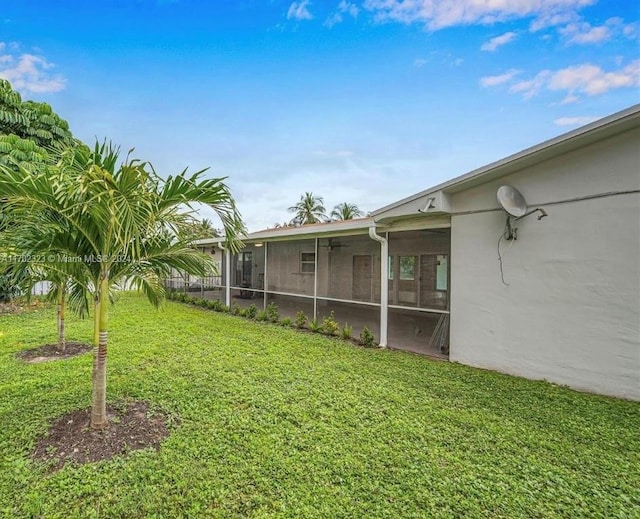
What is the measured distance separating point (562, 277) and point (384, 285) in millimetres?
3250

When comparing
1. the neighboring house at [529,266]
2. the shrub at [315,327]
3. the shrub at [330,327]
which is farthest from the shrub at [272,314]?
the neighboring house at [529,266]

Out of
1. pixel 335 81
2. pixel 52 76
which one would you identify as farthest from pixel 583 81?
pixel 52 76

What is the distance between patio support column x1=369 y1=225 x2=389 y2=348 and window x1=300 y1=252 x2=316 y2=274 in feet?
8.26

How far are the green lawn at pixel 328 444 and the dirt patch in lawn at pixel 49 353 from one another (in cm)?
26

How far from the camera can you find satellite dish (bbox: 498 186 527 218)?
5.01 m

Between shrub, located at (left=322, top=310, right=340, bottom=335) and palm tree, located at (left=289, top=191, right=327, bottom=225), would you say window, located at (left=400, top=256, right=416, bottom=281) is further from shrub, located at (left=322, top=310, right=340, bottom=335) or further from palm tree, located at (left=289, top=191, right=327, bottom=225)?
palm tree, located at (left=289, top=191, right=327, bottom=225)

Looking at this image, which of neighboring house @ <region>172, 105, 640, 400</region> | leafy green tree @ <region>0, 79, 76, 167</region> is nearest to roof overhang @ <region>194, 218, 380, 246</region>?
neighboring house @ <region>172, 105, 640, 400</region>

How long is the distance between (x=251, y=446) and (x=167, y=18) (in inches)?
409

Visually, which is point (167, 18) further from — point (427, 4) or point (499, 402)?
point (499, 402)

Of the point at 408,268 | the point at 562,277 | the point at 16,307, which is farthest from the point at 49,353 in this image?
the point at 562,277

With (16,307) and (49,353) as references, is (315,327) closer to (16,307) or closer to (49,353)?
(49,353)

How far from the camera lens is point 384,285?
23.6ft

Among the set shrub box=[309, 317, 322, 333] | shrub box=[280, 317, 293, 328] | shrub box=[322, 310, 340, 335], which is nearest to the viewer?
shrub box=[322, 310, 340, 335]

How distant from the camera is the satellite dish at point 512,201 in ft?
16.4
